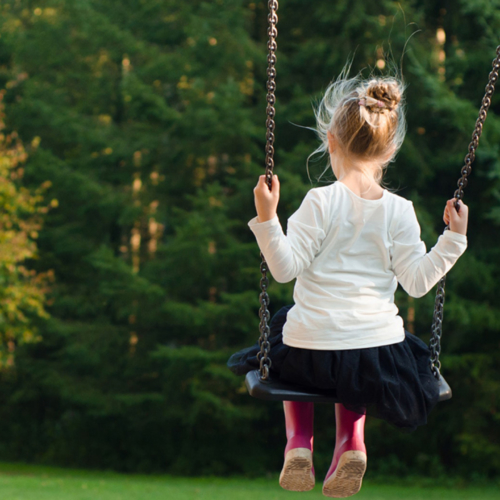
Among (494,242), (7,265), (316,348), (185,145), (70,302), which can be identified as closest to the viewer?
(316,348)

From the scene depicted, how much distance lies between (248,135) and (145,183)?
7.74 feet

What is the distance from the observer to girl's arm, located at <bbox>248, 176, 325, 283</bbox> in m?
2.09

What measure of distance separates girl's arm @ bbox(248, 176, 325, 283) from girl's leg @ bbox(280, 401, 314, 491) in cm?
49

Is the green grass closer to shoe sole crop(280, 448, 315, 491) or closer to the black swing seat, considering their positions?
shoe sole crop(280, 448, 315, 491)

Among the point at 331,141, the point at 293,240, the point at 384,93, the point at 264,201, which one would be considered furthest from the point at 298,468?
the point at 384,93

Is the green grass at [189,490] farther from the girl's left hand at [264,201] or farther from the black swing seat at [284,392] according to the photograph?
the girl's left hand at [264,201]

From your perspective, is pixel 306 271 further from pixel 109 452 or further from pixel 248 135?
pixel 109 452

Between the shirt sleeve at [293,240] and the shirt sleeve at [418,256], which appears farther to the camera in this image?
the shirt sleeve at [418,256]

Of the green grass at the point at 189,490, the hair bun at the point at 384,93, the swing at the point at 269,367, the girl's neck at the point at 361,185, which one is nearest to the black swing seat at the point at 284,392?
the swing at the point at 269,367

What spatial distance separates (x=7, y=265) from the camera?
9.55 metres

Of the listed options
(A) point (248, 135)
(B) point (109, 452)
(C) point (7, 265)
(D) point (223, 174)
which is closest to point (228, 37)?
(A) point (248, 135)

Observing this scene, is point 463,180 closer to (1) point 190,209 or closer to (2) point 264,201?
(2) point 264,201

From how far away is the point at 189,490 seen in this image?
34.4 ft

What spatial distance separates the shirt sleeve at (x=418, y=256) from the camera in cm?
225
